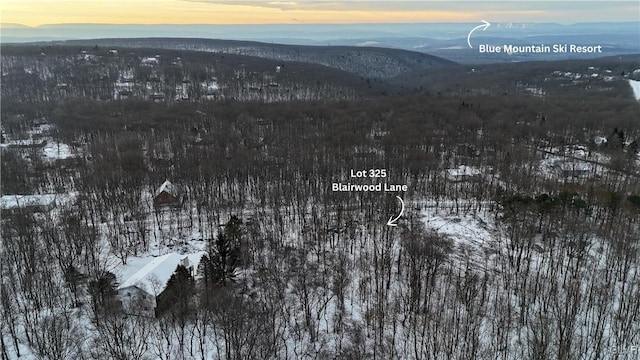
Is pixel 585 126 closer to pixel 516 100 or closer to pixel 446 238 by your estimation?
pixel 516 100

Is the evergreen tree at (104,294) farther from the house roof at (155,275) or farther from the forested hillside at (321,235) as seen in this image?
the house roof at (155,275)

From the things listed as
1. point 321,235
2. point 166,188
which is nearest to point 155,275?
point 321,235

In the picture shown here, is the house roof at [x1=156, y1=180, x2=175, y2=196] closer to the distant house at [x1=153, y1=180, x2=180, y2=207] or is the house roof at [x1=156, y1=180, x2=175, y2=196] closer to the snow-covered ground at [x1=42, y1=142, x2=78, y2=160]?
the distant house at [x1=153, y1=180, x2=180, y2=207]

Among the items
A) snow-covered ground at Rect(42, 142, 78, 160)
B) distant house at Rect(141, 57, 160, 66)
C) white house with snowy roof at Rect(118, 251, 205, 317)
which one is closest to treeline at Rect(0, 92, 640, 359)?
white house with snowy roof at Rect(118, 251, 205, 317)

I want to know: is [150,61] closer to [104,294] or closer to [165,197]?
[165,197]

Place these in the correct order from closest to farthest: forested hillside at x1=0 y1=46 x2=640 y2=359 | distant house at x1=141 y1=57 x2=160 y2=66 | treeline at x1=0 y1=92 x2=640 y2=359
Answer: treeline at x1=0 y1=92 x2=640 y2=359 → forested hillside at x1=0 y1=46 x2=640 y2=359 → distant house at x1=141 y1=57 x2=160 y2=66

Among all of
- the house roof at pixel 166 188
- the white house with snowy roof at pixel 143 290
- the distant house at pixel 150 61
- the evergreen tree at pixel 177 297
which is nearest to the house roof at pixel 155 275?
the white house with snowy roof at pixel 143 290
